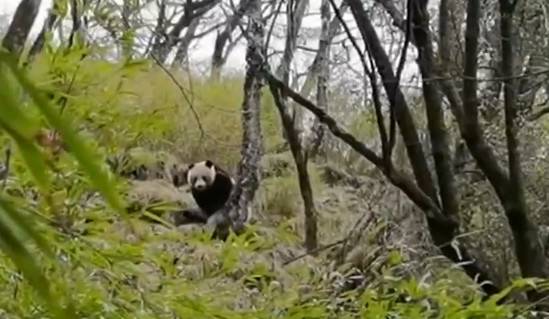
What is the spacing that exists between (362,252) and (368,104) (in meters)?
1.36

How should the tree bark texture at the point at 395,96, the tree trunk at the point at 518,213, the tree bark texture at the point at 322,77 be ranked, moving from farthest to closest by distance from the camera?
1. the tree bark texture at the point at 322,77
2. the tree trunk at the point at 518,213
3. the tree bark texture at the point at 395,96

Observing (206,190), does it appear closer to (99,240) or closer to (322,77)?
(322,77)

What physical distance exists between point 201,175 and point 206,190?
92 millimetres

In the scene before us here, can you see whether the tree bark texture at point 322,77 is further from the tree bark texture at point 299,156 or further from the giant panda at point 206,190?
the tree bark texture at point 299,156

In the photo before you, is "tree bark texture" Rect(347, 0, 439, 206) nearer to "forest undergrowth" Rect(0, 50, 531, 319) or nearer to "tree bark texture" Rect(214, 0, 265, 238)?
"forest undergrowth" Rect(0, 50, 531, 319)

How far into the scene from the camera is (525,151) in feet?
12.8

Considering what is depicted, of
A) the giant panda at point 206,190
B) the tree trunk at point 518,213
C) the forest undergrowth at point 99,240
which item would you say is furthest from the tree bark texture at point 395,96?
the giant panda at point 206,190

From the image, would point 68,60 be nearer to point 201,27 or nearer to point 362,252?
point 362,252

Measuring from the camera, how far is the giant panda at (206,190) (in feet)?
17.2

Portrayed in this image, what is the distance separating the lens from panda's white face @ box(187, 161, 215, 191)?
5223mm

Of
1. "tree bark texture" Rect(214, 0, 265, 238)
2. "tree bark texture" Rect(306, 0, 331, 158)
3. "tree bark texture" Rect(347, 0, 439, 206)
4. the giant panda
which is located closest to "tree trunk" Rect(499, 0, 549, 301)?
"tree bark texture" Rect(347, 0, 439, 206)

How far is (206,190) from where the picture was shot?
526 centimetres

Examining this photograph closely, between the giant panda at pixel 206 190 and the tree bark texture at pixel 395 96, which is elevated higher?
the tree bark texture at pixel 395 96

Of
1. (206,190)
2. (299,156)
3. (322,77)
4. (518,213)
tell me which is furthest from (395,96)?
(322,77)
